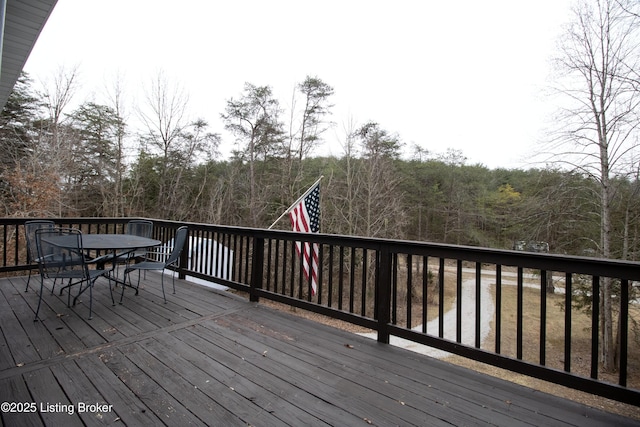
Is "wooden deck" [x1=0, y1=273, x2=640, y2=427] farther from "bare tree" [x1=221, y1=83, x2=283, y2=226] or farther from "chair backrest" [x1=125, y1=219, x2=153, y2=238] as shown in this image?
"bare tree" [x1=221, y1=83, x2=283, y2=226]

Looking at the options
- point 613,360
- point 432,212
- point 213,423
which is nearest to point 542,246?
point 613,360

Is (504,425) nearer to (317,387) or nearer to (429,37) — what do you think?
(317,387)

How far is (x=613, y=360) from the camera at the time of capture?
914 cm

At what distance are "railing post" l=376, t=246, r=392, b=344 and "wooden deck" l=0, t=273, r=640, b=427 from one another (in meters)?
0.13

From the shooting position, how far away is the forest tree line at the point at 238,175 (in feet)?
28.3

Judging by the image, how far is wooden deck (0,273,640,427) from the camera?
1522 mm

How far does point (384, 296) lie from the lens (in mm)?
2516

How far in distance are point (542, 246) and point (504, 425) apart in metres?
9.86

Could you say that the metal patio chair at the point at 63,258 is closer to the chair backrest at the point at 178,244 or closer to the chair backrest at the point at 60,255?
the chair backrest at the point at 60,255

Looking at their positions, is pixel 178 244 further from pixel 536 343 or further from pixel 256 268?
pixel 536 343

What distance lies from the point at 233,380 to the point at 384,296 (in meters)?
1.36

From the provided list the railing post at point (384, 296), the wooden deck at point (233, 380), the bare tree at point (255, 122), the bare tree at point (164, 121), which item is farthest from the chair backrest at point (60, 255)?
the bare tree at point (164, 121)

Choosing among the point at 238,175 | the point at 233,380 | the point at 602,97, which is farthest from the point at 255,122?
the point at 233,380

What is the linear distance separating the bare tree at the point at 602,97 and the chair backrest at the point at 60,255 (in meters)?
11.4
